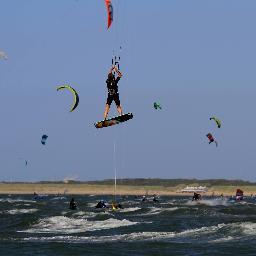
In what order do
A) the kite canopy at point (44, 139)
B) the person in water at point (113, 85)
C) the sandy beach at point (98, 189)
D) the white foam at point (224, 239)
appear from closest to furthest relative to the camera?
the person in water at point (113, 85), the white foam at point (224, 239), the kite canopy at point (44, 139), the sandy beach at point (98, 189)

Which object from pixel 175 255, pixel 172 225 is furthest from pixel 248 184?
pixel 175 255

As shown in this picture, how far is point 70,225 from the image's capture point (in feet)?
124

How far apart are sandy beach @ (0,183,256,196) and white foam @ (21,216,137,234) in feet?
399

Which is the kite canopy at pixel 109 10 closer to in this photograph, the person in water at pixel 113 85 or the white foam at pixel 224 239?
the person in water at pixel 113 85

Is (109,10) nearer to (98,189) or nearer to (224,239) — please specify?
(224,239)

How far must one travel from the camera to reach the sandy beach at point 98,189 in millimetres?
168250

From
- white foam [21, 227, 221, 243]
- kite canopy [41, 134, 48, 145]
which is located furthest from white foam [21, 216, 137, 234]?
kite canopy [41, 134, 48, 145]

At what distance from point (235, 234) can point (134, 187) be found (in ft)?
497

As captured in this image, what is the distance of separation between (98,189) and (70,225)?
14280 centimetres

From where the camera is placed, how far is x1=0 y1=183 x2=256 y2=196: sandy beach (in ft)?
552

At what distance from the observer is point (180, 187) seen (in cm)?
18000

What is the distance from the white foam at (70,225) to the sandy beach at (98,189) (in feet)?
399

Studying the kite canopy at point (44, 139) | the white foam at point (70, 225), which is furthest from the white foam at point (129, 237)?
the kite canopy at point (44, 139)

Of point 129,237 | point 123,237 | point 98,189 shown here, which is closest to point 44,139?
point 123,237
